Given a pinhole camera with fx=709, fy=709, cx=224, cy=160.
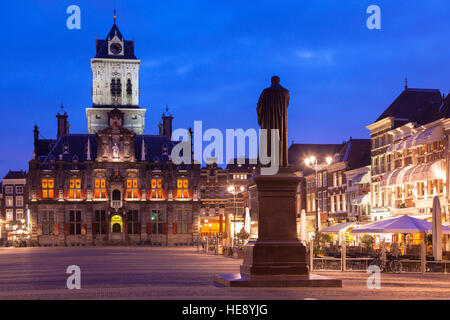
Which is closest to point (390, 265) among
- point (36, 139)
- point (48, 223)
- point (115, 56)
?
point (48, 223)

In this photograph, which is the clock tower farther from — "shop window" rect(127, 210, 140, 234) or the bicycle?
the bicycle

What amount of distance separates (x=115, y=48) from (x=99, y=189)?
26341mm

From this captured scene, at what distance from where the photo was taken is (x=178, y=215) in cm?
9138

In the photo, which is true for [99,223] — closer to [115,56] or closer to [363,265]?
[115,56]

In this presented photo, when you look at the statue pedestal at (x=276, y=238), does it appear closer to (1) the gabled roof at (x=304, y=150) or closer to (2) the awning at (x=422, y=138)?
(2) the awning at (x=422, y=138)

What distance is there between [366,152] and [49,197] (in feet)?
142

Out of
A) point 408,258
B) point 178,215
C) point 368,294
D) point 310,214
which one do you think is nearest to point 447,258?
point 408,258

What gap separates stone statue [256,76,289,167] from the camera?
17656 millimetres

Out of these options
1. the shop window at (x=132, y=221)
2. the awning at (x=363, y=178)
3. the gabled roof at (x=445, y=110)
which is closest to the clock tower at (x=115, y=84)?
the shop window at (x=132, y=221)

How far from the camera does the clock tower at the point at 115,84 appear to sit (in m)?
104

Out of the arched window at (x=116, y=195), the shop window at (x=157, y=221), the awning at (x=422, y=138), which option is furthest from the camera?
the shop window at (x=157, y=221)

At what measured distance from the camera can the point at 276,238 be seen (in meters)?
17.0

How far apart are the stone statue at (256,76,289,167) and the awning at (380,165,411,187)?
1269 inches

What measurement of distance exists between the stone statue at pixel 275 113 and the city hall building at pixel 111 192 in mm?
72887
